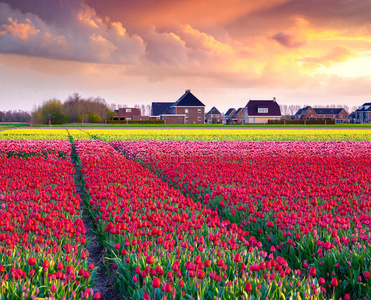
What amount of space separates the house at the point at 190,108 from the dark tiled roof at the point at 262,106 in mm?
14441

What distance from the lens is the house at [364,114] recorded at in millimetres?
128000

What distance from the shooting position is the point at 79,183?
37.5 ft

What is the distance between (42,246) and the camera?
15.4ft

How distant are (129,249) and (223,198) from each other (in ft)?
9.85

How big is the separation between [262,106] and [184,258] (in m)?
99.4

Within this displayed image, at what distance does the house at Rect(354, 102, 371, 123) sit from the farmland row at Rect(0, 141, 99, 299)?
13564cm

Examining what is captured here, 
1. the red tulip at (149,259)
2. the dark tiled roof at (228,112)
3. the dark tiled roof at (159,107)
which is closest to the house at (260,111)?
the dark tiled roof at (159,107)

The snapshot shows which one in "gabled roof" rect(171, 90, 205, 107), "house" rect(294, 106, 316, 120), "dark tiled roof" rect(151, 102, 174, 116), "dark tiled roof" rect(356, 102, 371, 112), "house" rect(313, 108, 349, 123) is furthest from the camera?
"house" rect(313, 108, 349, 123)

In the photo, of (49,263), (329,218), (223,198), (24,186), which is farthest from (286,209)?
(24,186)

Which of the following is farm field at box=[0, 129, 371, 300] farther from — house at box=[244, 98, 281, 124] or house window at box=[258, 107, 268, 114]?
house window at box=[258, 107, 268, 114]

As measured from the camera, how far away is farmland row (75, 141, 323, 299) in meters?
3.51

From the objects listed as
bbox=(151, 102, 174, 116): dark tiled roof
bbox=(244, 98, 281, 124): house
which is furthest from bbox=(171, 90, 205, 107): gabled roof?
bbox=(244, 98, 281, 124): house

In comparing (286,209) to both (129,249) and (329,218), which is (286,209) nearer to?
(329,218)

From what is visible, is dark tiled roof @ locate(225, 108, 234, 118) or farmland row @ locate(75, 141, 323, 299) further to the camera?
dark tiled roof @ locate(225, 108, 234, 118)
